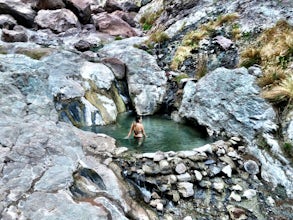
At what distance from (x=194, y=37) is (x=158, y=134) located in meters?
5.44

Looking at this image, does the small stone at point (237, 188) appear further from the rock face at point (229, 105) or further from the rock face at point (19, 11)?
the rock face at point (19, 11)

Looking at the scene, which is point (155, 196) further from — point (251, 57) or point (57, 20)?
point (57, 20)

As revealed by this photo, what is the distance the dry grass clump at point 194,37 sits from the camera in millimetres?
11445

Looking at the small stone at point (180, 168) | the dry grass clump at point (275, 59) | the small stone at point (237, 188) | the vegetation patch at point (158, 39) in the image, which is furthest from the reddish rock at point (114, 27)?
the small stone at point (237, 188)

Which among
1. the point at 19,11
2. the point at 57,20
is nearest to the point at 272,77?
the point at 57,20

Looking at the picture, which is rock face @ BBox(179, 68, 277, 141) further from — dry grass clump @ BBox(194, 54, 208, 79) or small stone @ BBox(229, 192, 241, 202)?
small stone @ BBox(229, 192, 241, 202)


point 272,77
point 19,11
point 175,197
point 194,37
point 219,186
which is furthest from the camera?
point 19,11

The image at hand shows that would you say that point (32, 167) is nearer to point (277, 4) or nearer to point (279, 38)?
point (279, 38)

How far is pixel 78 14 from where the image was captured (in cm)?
1952

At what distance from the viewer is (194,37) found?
472 inches

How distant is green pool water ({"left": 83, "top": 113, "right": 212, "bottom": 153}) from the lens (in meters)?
7.19

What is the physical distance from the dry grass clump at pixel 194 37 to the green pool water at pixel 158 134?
2.81 metres

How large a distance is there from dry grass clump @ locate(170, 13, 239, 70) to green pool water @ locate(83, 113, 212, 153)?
281 centimetres

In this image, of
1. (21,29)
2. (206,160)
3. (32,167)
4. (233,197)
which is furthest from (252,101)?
(21,29)
